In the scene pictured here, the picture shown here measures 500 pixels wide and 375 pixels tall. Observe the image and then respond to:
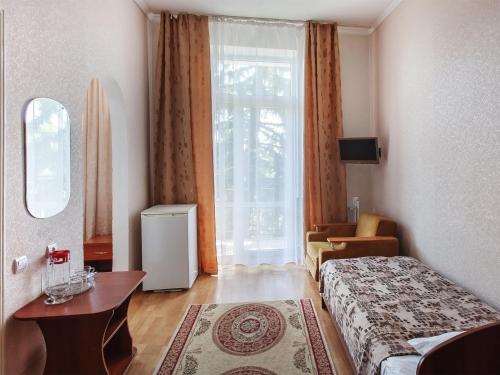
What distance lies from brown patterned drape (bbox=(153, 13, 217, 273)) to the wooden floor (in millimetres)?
485

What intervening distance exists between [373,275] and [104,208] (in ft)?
11.1

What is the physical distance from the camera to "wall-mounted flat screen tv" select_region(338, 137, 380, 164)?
3.88 metres

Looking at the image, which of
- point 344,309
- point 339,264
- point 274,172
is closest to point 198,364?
point 344,309

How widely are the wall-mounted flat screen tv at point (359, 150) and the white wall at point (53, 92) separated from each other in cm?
271

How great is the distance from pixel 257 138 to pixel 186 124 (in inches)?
38.7

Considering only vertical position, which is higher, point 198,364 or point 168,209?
point 168,209

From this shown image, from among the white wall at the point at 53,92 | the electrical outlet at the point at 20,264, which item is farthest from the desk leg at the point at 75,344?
the electrical outlet at the point at 20,264

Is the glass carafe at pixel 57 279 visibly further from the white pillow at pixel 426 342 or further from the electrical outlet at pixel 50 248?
the white pillow at pixel 426 342

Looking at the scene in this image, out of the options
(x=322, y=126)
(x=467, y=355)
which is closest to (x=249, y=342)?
(x=467, y=355)

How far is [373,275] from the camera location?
2.62 m

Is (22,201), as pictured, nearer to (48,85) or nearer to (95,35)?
(48,85)

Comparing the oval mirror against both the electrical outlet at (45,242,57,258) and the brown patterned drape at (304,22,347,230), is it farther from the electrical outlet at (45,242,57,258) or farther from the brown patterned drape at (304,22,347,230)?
the brown patterned drape at (304,22,347,230)

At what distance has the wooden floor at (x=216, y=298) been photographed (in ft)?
7.54

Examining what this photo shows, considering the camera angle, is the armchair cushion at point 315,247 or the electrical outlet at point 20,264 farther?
the armchair cushion at point 315,247
